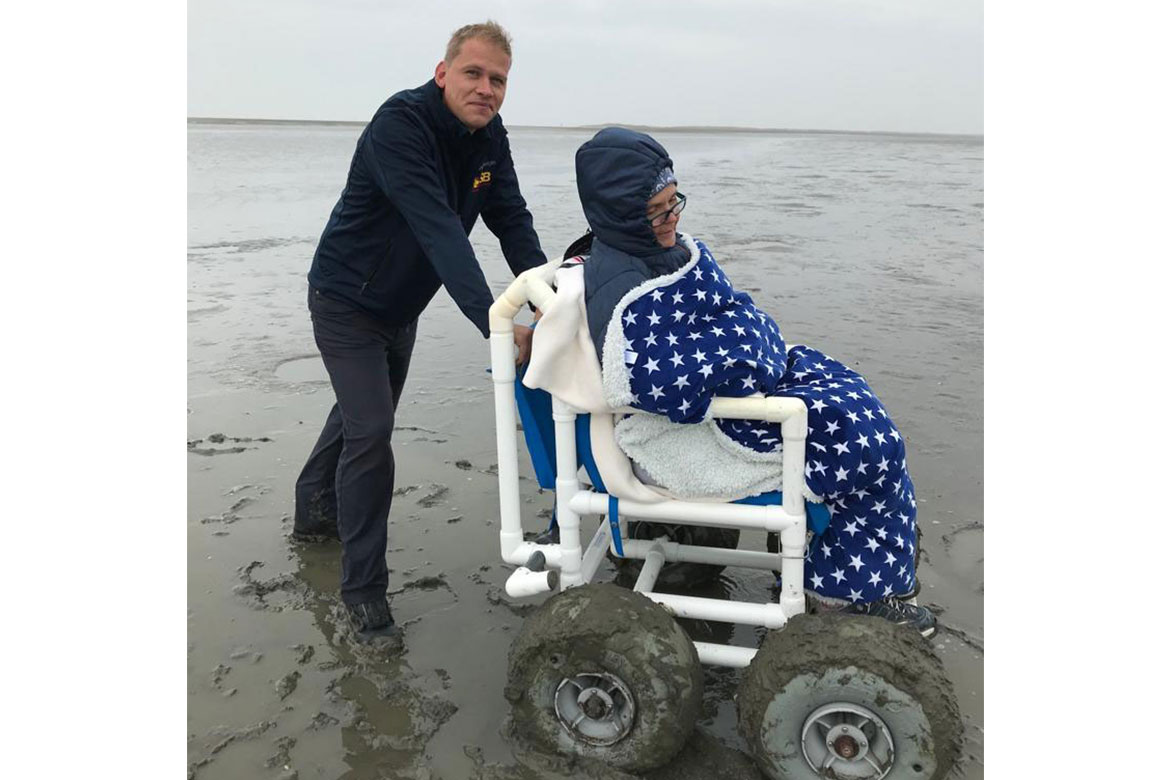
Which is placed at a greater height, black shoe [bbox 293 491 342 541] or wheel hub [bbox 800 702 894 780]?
black shoe [bbox 293 491 342 541]

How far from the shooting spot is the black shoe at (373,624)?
12.0ft

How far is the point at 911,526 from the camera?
117 inches

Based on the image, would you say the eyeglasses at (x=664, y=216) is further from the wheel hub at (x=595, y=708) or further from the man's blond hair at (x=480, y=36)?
the wheel hub at (x=595, y=708)

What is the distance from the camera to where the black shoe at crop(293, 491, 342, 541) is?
14.8 feet

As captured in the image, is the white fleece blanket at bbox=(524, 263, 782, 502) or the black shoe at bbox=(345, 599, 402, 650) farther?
the black shoe at bbox=(345, 599, 402, 650)

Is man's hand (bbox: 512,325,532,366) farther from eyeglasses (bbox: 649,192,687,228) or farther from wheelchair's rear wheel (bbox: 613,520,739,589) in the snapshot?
wheelchair's rear wheel (bbox: 613,520,739,589)

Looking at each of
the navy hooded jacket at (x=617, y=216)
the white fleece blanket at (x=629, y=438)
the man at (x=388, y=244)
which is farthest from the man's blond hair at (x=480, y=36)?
the white fleece blanket at (x=629, y=438)

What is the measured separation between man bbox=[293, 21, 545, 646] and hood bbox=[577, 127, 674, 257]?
1.84 feet

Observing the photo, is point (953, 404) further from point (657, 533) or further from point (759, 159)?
point (759, 159)

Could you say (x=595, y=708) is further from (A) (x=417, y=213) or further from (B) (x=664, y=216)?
(A) (x=417, y=213)

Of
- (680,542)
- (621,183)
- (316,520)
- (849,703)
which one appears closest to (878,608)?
(849,703)

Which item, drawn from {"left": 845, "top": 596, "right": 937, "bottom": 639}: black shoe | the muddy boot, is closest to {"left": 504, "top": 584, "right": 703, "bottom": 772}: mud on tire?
the muddy boot

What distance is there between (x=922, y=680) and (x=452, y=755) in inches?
58.6

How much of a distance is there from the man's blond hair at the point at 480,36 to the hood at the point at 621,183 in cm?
70
